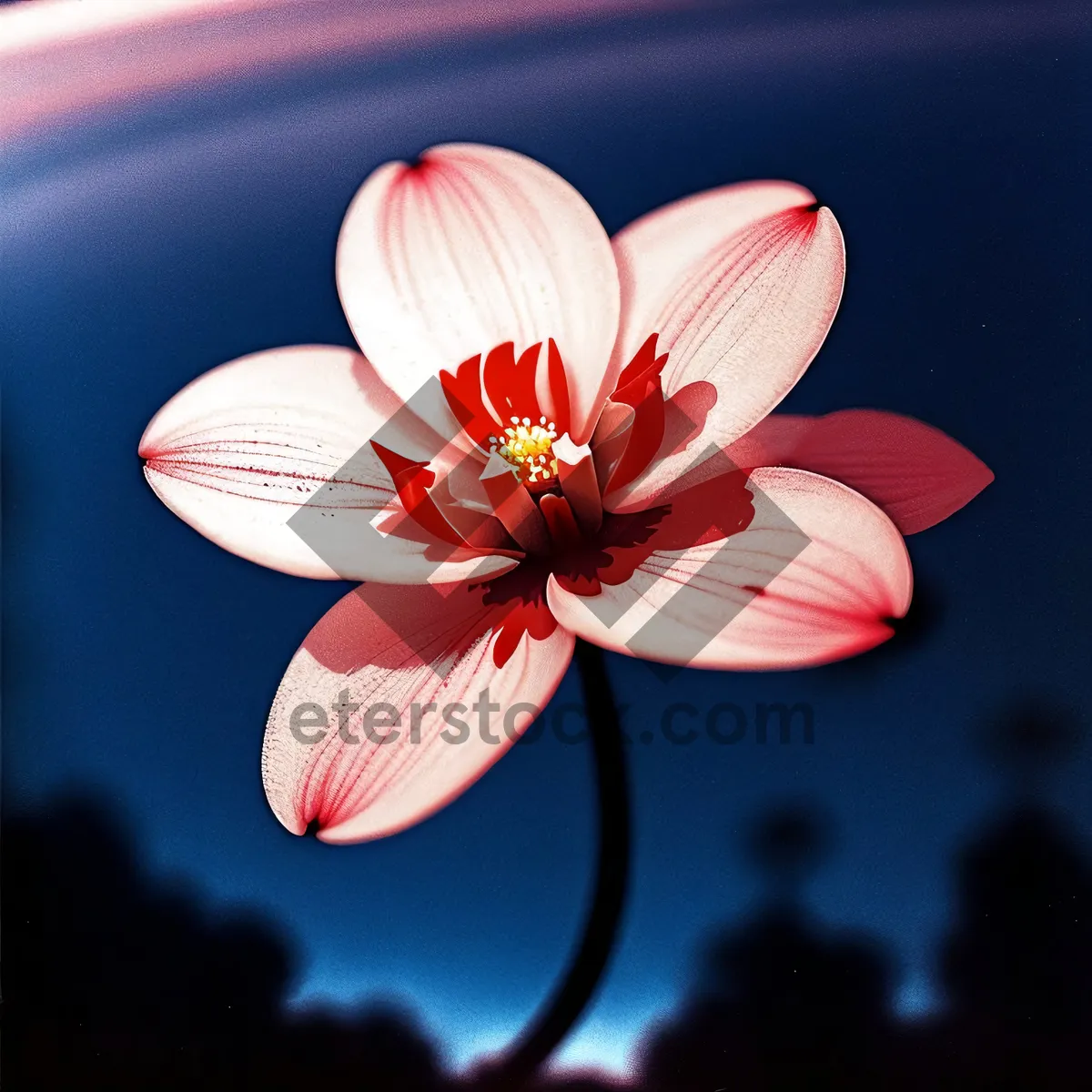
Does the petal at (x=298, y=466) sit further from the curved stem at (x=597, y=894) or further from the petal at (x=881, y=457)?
the petal at (x=881, y=457)

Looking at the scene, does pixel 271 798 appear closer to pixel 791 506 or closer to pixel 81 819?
pixel 81 819

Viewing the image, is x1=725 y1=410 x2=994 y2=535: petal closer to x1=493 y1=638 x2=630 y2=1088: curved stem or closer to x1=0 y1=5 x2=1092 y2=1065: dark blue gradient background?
x1=0 y1=5 x2=1092 y2=1065: dark blue gradient background

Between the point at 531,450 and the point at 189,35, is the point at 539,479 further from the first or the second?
the point at 189,35

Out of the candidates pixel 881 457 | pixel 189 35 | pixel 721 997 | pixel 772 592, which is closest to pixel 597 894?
pixel 721 997

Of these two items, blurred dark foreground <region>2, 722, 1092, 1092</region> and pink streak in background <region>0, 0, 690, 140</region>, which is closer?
blurred dark foreground <region>2, 722, 1092, 1092</region>

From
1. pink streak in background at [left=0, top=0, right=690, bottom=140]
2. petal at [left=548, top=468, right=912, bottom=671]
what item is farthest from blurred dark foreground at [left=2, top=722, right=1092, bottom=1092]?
pink streak in background at [left=0, top=0, right=690, bottom=140]

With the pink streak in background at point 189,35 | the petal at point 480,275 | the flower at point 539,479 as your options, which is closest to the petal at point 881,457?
the flower at point 539,479
